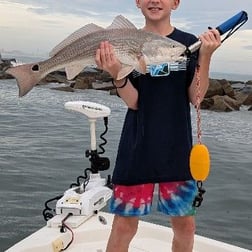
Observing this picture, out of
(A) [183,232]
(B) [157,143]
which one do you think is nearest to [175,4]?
(B) [157,143]

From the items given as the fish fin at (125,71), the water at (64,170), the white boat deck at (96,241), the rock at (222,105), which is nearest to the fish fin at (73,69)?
the fish fin at (125,71)

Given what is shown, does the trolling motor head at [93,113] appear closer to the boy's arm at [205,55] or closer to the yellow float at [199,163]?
the boy's arm at [205,55]

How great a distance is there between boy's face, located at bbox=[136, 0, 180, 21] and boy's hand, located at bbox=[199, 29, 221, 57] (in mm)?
377

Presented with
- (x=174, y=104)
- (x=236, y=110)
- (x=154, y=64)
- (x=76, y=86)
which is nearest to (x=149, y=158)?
(x=174, y=104)

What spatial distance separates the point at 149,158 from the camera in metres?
3.75

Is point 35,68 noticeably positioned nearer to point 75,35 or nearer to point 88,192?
point 75,35

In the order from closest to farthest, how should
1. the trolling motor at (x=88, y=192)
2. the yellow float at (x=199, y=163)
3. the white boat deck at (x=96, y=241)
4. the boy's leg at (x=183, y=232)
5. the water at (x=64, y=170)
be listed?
the yellow float at (x=199, y=163)
the boy's leg at (x=183, y=232)
the white boat deck at (x=96, y=241)
the trolling motor at (x=88, y=192)
the water at (x=64, y=170)

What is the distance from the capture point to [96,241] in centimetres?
497

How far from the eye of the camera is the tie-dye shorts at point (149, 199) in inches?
147

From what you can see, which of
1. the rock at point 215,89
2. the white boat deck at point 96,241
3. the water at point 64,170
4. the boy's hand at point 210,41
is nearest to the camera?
the boy's hand at point 210,41

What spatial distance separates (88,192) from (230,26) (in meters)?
2.52

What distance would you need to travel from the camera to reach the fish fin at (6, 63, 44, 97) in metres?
3.54

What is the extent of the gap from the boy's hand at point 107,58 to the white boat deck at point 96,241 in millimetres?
1902

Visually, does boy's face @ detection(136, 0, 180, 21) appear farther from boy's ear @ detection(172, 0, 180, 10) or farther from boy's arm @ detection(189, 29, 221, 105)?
boy's arm @ detection(189, 29, 221, 105)
